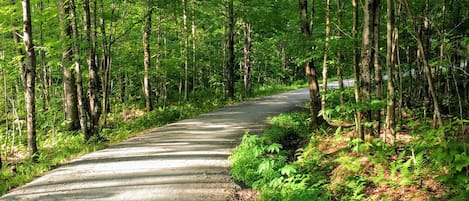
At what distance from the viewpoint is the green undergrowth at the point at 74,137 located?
9.07 metres

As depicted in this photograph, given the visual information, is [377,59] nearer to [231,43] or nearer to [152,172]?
[152,172]

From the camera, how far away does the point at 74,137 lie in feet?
49.1

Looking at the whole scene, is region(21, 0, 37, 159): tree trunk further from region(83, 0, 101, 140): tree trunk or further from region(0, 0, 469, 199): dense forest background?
region(83, 0, 101, 140): tree trunk

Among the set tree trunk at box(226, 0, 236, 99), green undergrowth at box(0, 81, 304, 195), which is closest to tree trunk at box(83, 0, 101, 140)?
green undergrowth at box(0, 81, 304, 195)

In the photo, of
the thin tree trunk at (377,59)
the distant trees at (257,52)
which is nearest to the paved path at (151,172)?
the distant trees at (257,52)

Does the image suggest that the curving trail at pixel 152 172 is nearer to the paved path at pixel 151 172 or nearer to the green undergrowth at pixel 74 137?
the paved path at pixel 151 172

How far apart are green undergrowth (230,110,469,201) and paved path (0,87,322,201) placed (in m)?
0.75

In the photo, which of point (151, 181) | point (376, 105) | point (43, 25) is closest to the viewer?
point (376, 105)

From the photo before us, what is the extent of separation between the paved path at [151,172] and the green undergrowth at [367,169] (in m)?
0.75

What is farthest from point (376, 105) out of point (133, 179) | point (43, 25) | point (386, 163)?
point (43, 25)

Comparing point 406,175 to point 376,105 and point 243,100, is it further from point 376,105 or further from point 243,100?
point 243,100

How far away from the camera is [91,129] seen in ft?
45.0

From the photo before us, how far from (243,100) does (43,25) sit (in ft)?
37.0

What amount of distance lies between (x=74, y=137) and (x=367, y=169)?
37.0ft
